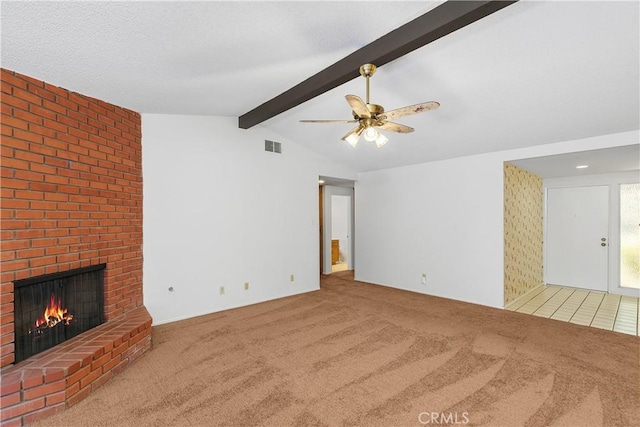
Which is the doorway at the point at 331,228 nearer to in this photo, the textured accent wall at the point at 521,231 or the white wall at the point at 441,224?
the white wall at the point at 441,224

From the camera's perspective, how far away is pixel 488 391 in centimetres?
227

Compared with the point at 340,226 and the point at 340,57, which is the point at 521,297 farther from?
the point at 340,226

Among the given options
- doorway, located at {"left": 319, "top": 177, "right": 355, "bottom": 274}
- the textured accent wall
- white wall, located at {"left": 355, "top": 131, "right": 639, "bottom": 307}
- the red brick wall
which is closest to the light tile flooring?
the textured accent wall

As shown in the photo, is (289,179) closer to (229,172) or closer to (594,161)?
(229,172)

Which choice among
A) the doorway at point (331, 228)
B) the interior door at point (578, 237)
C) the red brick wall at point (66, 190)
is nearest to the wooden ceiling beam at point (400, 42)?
the red brick wall at point (66, 190)

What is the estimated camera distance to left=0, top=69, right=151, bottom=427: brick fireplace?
7.02 feet

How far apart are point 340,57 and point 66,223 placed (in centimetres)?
297

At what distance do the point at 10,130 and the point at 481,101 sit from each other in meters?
4.34

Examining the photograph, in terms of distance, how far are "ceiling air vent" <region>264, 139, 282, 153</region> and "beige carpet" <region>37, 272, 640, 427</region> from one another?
2677 millimetres

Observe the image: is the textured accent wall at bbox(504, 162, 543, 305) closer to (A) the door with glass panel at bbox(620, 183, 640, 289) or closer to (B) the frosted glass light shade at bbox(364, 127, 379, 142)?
(A) the door with glass panel at bbox(620, 183, 640, 289)

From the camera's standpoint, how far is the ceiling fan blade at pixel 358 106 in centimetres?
207

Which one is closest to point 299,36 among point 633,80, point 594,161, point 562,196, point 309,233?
point 633,80

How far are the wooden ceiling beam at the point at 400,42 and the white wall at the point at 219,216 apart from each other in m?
1.54

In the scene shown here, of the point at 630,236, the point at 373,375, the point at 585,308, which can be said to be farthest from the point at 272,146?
the point at 630,236
